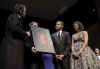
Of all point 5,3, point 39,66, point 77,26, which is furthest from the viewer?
point 77,26

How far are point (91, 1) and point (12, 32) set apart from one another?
318cm

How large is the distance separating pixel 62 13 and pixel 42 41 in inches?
65.4

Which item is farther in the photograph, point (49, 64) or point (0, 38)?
point (49, 64)

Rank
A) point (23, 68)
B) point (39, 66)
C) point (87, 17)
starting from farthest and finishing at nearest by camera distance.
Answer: point (87, 17) → point (39, 66) → point (23, 68)

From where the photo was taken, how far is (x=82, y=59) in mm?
3771

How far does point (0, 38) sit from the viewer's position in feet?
9.44

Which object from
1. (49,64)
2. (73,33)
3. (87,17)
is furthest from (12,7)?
(87,17)

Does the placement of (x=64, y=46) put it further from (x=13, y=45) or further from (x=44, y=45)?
(x=13, y=45)

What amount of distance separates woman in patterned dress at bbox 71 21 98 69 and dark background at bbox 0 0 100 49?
1.10 feet

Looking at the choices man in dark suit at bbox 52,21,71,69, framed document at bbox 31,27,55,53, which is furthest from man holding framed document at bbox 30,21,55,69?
man in dark suit at bbox 52,21,71,69

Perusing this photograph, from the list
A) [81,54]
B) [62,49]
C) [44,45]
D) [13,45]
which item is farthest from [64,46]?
[13,45]

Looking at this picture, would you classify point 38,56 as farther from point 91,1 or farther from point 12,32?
point 91,1

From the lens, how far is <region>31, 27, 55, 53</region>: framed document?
3014mm

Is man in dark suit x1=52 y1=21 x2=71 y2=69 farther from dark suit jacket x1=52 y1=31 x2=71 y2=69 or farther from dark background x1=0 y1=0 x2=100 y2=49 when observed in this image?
dark background x1=0 y1=0 x2=100 y2=49
